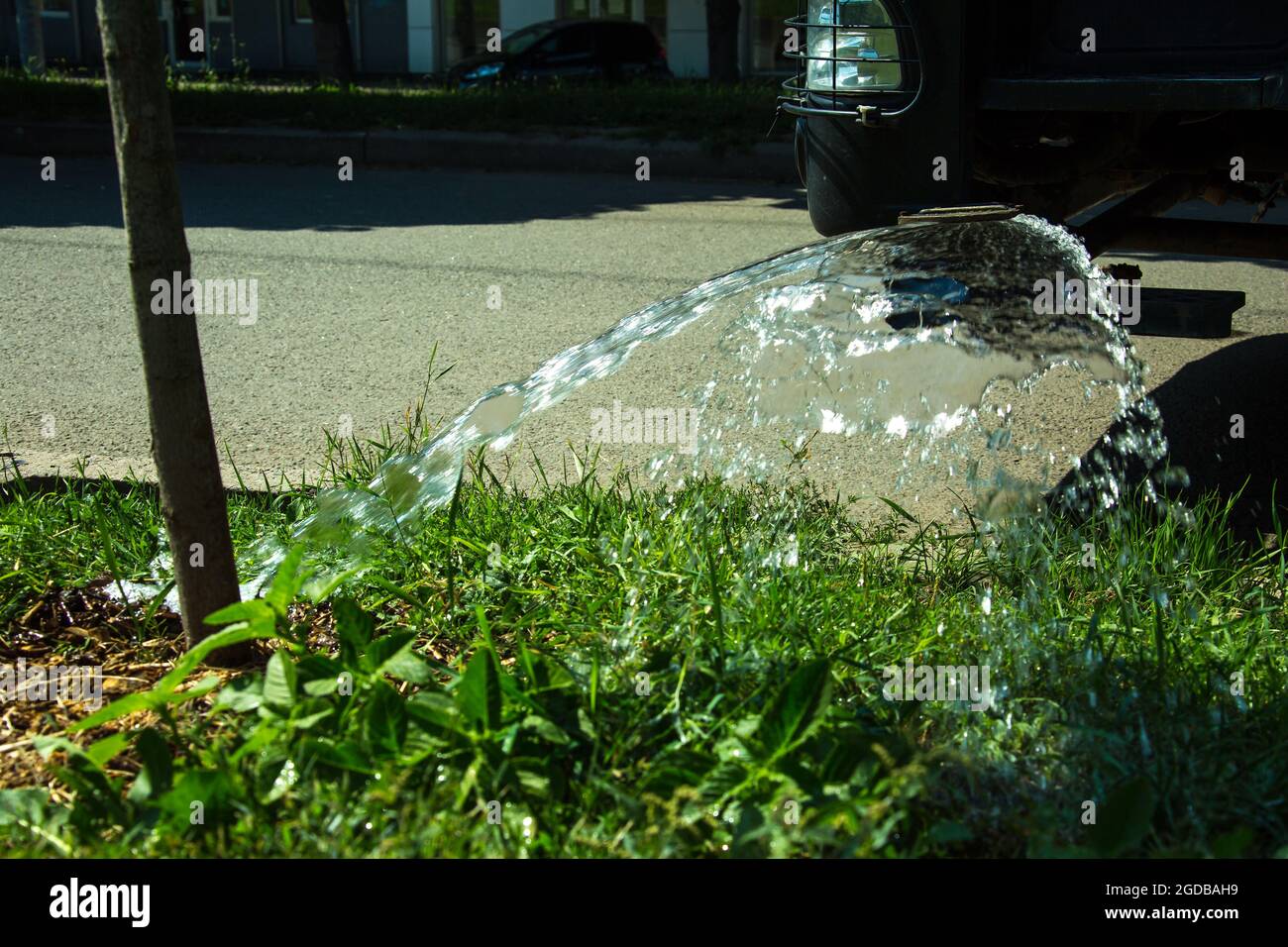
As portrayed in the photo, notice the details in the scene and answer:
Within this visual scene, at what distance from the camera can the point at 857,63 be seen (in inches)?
156

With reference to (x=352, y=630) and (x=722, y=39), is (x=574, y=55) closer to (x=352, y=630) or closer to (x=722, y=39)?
(x=722, y=39)

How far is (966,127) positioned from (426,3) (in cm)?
2624

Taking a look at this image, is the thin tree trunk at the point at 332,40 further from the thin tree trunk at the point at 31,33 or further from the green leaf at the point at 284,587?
the green leaf at the point at 284,587

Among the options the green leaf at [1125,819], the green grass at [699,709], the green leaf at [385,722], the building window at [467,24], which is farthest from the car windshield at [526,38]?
the green leaf at [1125,819]

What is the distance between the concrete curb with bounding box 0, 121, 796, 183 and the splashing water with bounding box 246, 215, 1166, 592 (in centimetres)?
606

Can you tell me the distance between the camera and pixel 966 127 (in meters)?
3.75

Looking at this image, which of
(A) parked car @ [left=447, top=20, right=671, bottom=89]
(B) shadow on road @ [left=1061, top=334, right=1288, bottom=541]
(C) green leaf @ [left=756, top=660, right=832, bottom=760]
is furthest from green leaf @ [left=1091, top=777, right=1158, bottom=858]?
(A) parked car @ [left=447, top=20, right=671, bottom=89]

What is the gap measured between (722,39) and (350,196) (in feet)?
33.0

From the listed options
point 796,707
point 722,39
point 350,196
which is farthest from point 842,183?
point 722,39

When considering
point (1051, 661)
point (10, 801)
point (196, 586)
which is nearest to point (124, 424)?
point (196, 586)

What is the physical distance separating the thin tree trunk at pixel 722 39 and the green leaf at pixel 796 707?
676 inches

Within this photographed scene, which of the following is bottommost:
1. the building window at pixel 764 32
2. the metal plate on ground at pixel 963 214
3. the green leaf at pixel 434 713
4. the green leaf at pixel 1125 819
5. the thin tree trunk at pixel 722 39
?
the green leaf at pixel 1125 819

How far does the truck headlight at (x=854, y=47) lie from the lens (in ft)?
12.5
